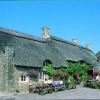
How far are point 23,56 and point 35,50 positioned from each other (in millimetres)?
3268

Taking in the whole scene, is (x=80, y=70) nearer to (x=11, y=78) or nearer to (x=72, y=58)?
(x=72, y=58)

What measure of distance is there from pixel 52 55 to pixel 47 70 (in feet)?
9.43

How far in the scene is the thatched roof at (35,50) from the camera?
26377 millimetres

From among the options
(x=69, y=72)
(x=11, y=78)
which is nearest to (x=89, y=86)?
(x=69, y=72)

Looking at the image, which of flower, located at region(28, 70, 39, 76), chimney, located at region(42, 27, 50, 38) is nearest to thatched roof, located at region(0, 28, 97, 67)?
flower, located at region(28, 70, 39, 76)

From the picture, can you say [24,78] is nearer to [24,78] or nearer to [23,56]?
[24,78]

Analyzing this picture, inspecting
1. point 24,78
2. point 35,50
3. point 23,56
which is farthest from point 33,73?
point 35,50

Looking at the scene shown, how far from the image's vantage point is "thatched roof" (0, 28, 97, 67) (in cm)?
2638

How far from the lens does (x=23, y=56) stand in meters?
26.4

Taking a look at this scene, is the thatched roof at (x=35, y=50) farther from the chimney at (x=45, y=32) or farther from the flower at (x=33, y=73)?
the chimney at (x=45, y=32)

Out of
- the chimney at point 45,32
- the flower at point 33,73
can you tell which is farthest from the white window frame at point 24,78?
the chimney at point 45,32

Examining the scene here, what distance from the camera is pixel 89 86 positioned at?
31391 millimetres

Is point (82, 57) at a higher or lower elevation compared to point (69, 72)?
higher

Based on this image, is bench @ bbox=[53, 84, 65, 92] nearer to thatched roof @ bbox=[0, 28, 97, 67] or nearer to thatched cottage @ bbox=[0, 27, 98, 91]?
thatched cottage @ bbox=[0, 27, 98, 91]
